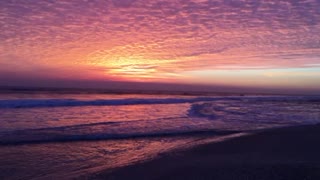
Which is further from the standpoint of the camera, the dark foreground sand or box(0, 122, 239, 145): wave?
box(0, 122, 239, 145): wave

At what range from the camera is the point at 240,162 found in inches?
299

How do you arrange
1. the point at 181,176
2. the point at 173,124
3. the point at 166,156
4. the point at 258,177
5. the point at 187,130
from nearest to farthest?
the point at 258,177, the point at 181,176, the point at 166,156, the point at 187,130, the point at 173,124

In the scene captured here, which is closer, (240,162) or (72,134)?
(240,162)

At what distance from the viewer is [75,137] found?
36.0 feet

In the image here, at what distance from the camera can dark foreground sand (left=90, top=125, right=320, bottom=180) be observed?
6.45m

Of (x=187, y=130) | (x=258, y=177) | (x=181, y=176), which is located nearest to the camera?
(x=258, y=177)

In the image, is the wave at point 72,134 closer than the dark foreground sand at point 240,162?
No

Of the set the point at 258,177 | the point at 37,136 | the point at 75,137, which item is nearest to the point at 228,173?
the point at 258,177

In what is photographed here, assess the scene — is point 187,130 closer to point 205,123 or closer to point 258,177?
point 205,123

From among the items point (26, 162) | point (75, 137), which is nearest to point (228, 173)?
point (26, 162)

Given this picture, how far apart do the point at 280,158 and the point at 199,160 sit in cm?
189

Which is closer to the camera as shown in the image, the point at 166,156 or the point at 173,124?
the point at 166,156

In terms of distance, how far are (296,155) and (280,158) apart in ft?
2.09

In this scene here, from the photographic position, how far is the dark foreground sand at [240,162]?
21.2 feet
